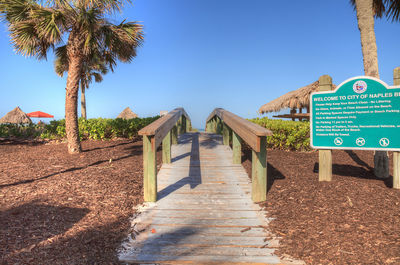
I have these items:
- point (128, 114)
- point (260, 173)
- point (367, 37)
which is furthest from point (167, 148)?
point (128, 114)

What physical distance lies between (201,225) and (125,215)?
109 cm

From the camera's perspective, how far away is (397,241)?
263cm

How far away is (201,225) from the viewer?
3.18m

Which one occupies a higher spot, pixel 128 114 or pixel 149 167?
pixel 128 114

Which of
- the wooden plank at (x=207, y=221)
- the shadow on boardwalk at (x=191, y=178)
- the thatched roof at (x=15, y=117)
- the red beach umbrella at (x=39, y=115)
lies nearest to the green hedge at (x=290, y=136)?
the shadow on boardwalk at (x=191, y=178)

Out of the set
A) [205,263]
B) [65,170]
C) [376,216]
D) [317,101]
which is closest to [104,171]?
[65,170]

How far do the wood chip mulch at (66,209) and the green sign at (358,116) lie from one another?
11.3ft

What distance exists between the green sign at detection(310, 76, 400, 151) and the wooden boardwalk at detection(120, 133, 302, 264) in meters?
1.74

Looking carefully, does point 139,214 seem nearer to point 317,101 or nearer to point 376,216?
point 376,216

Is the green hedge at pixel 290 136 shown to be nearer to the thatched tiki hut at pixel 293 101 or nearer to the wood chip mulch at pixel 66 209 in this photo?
the wood chip mulch at pixel 66 209

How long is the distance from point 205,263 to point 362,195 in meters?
2.73

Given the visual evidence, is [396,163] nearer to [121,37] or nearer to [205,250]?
[205,250]

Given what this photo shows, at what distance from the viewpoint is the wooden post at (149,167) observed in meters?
3.70

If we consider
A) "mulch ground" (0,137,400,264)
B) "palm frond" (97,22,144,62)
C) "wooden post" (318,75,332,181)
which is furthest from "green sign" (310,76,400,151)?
"palm frond" (97,22,144,62)
